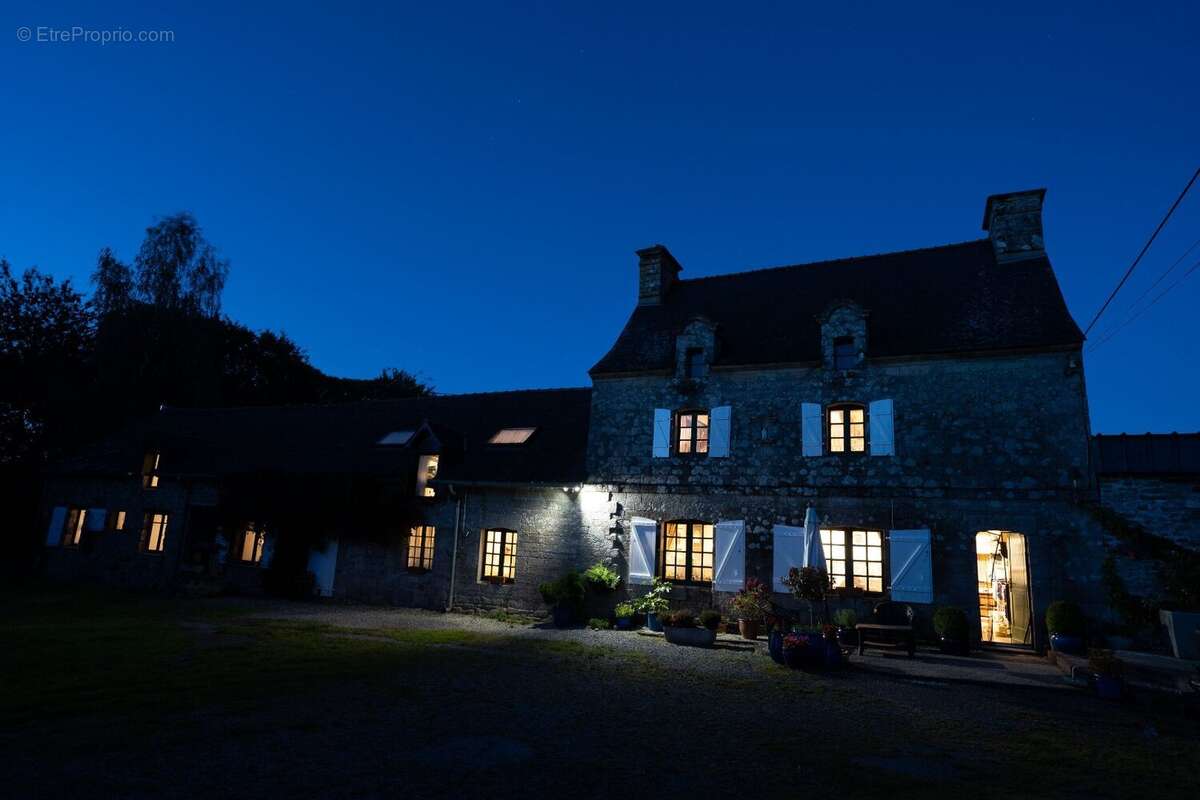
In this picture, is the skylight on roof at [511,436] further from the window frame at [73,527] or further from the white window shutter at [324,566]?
the window frame at [73,527]

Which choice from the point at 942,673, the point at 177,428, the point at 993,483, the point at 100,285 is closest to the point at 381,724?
the point at 942,673

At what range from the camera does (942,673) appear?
1025 centimetres

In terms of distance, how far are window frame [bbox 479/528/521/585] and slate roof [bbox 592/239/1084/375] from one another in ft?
16.3

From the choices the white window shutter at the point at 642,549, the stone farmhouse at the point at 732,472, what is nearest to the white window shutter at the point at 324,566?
the stone farmhouse at the point at 732,472

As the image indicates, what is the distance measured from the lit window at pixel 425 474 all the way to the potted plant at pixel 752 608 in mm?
9017

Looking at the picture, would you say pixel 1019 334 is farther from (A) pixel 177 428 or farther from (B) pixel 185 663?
(A) pixel 177 428

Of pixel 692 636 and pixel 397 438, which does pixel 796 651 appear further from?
pixel 397 438

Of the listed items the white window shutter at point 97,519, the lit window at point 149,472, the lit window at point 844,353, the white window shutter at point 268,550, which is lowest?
the white window shutter at point 268,550

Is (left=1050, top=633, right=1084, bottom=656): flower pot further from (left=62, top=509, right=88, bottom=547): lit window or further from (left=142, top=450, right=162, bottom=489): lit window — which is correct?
(left=62, top=509, right=88, bottom=547): lit window

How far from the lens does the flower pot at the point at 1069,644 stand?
36.9 ft

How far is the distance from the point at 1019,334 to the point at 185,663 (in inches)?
645

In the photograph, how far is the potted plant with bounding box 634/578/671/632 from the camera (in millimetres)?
14180

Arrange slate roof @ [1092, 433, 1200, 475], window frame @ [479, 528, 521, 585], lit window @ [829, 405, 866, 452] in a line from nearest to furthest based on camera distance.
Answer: slate roof @ [1092, 433, 1200, 475] < lit window @ [829, 405, 866, 452] < window frame @ [479, 528, 521, 585]

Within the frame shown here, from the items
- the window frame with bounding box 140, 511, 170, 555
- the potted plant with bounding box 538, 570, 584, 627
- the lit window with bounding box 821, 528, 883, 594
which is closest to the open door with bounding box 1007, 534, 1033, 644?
the lit window with bounding box 821, 528, 883, 594
